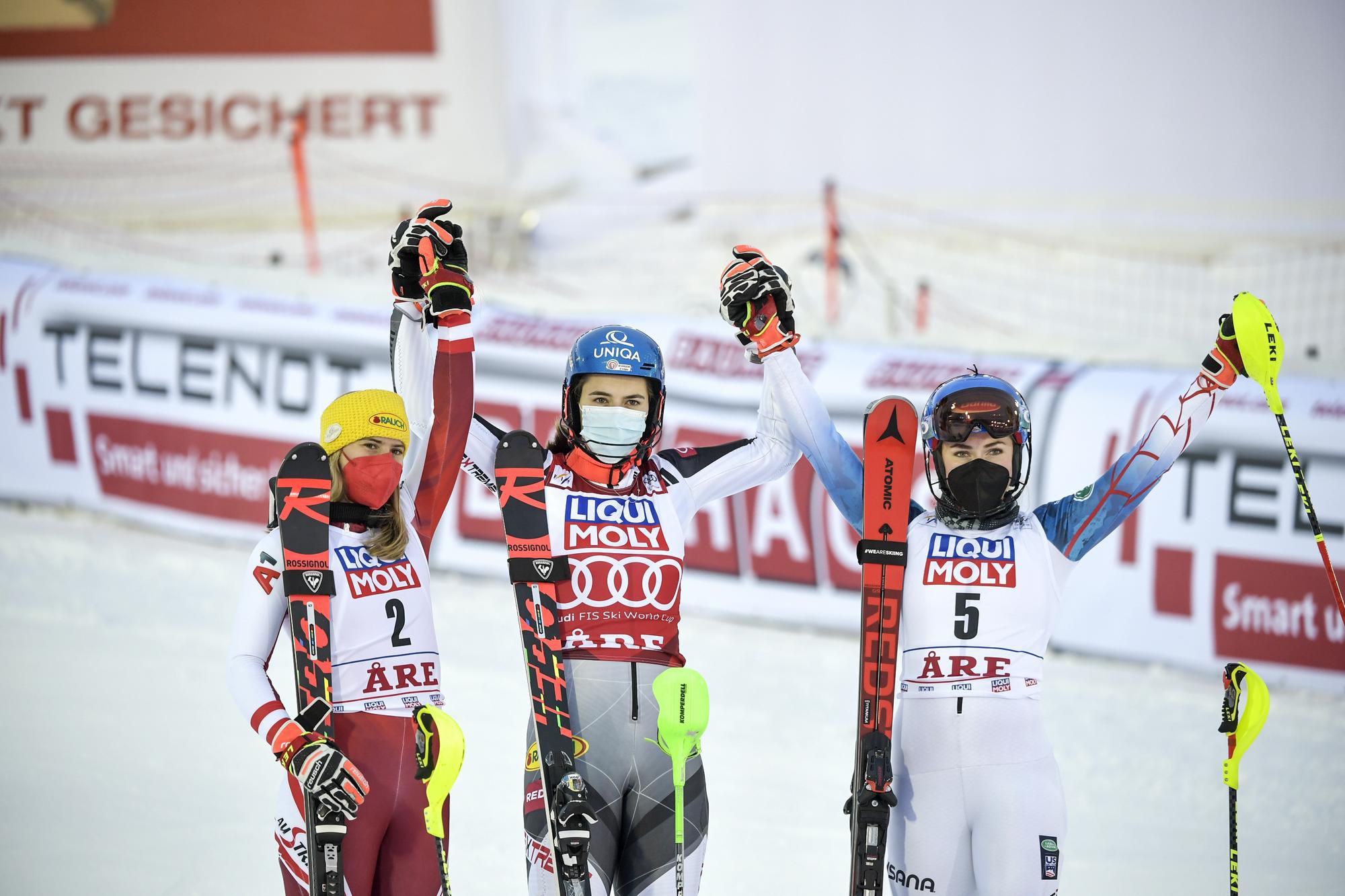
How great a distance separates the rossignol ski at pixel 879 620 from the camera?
3.51 meters

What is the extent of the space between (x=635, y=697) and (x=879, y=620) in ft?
2.15

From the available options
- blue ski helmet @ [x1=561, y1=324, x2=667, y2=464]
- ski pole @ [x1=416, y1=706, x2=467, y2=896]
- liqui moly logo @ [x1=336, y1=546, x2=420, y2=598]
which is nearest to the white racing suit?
blue ski helmet @ [x1=561, y1=324, x2=667, y2=464]

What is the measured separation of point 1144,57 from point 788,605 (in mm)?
8581

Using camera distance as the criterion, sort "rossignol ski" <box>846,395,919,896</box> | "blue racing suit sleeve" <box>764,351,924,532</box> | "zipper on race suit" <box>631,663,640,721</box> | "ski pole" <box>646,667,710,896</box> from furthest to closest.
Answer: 1. "blue racing suit sleeve" <box>764,351,924,532</box>
2. "zipper on race suit" <box>631,663,640,721</box>
3. "rossignol ski" <box>846,395,919,896</box>
4. "ski pole" <box>646,667,710,896</box>

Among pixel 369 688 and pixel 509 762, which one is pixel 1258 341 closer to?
pixel 369 688

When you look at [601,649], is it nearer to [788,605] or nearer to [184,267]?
[788,605]

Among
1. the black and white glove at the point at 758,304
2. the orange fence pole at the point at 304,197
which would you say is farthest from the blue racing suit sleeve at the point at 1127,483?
the orange fence pole at the point at 304,197

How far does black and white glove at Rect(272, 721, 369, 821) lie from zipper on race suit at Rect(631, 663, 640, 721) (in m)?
0.69

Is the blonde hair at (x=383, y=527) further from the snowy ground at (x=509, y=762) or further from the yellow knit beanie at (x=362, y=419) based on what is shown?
the snowy ground at (x=509, y=762)

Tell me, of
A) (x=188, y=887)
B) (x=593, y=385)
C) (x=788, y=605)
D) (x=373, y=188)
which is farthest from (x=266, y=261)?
(x=593, y=385)

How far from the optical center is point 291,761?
328cm

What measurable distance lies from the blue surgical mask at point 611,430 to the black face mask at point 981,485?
852 millimetres

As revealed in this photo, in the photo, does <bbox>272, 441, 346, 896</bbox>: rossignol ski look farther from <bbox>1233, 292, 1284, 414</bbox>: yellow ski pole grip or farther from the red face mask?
<bbox>1233, 292, 1284, 414</bbox>: yellow ski pole grip

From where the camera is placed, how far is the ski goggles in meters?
3.72
